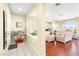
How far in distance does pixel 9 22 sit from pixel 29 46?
0.65 m

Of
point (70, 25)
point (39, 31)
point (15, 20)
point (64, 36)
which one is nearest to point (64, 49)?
point (64, 36)

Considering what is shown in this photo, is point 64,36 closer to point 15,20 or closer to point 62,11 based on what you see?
point 62,11

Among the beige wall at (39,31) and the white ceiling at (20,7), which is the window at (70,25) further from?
the white ceiling at (20,7)

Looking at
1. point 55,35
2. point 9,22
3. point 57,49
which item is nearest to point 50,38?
point 55,35

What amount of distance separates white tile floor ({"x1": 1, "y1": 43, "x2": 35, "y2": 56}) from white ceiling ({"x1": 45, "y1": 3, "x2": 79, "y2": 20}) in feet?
2.58

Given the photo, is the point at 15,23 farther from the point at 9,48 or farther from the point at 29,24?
the point at 9,48

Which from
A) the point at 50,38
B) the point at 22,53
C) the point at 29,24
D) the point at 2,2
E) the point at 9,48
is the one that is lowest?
the point at 22,53

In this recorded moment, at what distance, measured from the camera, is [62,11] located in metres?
1.62

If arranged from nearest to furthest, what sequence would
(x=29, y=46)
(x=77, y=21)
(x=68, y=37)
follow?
(x=77, y=21) → (x=68, y=37) → (x=29, y=46)

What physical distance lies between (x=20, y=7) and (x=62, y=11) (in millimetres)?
839

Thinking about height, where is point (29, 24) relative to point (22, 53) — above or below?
above

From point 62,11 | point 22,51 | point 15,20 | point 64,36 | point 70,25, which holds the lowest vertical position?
point 22,51

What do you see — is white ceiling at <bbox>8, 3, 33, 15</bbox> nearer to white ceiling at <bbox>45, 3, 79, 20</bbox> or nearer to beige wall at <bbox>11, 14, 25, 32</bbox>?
beige wall at <bbox>11, 14, 25, 32</bbox>

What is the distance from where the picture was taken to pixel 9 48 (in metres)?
1.69
